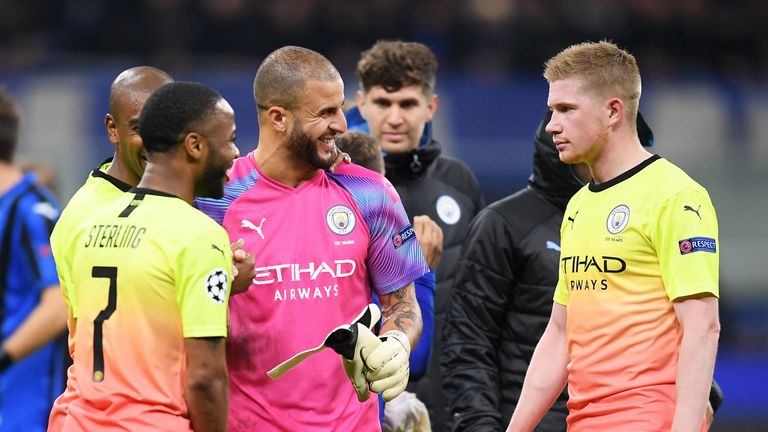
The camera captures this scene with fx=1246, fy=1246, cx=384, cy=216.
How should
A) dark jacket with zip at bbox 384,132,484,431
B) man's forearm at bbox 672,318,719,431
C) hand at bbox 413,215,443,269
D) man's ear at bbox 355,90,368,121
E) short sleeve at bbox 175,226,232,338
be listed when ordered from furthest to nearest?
man's ear at bbox 355,90,368,121 → dark jacket with zip at bbox 384,132,484,431 → hand at bbox 413,215,443,269 → man's forearm at bbox 672,318,719,431 → short sleeve at bbox 175,226,232,338

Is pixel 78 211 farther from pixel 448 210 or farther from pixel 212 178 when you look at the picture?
pixel 448 210

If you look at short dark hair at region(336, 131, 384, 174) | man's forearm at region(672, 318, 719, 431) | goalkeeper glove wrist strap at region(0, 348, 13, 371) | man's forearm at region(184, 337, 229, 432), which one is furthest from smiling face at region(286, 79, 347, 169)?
goalkeeper glove wrist strap at region(0, 348, 13, 371)

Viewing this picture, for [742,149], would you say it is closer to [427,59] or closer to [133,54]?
[133,54]

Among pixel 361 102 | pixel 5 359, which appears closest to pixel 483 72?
pixel 361 102

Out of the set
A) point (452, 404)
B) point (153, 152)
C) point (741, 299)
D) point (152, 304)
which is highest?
point (153, 152)

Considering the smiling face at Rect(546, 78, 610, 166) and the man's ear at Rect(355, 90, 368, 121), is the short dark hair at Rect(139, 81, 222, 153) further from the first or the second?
the man's ear at Rect(355, 90, 368, 121)

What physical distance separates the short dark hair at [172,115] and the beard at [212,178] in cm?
14

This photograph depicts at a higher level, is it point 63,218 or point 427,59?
point 427,59

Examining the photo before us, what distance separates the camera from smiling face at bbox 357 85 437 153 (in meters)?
6.95

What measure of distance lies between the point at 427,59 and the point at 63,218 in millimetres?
2879

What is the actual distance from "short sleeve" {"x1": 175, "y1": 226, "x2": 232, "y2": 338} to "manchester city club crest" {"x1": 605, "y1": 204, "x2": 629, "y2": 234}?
1.47 metres

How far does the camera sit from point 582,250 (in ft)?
15.6

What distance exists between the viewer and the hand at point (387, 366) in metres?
4.54

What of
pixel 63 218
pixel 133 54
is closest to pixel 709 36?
pixel 133 54
